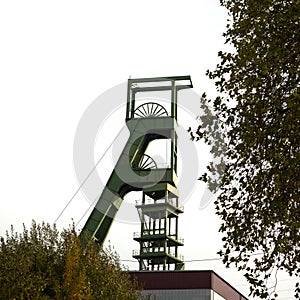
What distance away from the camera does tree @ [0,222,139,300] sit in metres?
25.7

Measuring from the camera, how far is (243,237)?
12.4 meters

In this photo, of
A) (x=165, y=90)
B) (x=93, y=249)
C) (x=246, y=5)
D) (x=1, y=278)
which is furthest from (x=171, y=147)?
(x=246, y=5)

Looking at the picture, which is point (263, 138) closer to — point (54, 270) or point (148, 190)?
point (54, 270)

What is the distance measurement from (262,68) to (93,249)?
66.2ft

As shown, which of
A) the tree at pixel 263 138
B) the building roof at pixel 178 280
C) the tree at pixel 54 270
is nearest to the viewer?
the tree at pixel 263 138

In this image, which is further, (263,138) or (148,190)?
(148,190)

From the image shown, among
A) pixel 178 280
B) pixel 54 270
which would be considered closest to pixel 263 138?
pixel 54 270

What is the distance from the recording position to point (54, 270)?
2753cm

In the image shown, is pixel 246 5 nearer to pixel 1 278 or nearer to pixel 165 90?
pixel 1 278

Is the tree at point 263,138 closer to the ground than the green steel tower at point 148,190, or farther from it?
closer to the ground

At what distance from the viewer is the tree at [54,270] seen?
25.7m

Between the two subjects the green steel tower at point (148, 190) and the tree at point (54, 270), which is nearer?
the tree at point (54, 270)

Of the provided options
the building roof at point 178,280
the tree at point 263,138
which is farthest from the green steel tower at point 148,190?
the tree at point 263,138

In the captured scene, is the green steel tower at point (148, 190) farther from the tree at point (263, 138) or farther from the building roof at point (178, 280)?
the tree at point (263, 138)
